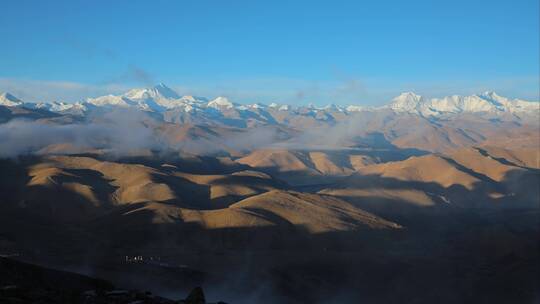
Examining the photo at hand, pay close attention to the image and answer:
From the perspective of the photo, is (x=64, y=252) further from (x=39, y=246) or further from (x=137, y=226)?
(x=137, y=226)

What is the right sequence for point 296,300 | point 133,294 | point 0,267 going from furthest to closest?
point 296,300 → point 0,267 → point 133,294

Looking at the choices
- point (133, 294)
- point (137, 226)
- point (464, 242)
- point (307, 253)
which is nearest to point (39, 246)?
point (137, 226)

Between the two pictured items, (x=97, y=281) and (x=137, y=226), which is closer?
(x=97, y=281)

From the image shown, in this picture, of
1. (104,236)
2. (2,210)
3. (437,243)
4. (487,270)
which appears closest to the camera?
(487,270)

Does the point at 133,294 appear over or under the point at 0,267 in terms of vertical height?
over

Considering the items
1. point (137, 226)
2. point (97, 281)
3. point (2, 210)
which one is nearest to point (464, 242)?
point (137, 226)

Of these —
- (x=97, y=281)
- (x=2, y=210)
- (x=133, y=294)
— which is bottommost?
(x=2, y=210)
